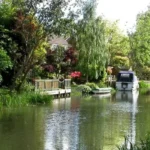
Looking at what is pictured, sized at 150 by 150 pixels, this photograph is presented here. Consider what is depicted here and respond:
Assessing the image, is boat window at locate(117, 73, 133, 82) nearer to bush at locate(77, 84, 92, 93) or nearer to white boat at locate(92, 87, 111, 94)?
white boat at locate(92, 87, 111, 94)

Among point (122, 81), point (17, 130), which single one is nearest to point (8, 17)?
point (17, 130)

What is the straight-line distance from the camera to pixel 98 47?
4669cm

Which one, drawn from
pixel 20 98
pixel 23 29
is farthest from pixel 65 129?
A: pixel 23 29

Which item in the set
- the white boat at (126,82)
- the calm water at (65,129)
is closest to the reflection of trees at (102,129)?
the calm water at (65,129)

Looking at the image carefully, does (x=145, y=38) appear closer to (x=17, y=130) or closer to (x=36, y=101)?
(x=36, y=101)

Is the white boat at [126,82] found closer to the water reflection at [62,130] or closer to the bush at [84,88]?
the bush at [84,88]

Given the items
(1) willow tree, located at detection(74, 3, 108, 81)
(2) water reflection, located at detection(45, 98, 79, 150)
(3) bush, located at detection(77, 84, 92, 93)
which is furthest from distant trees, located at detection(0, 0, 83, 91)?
(1) willow tree, located at detection(74, 3, 108, 81)

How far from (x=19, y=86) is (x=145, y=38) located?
43.3 metres

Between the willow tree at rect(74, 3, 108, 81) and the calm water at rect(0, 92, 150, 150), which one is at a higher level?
the willow tree at rect(74, 3, 108, 81)

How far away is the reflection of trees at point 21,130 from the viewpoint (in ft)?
44.7

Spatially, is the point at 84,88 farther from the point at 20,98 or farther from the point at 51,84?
the point at 20,98

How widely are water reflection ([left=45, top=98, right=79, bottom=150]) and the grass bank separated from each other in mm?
3141

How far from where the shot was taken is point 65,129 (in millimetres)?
17062

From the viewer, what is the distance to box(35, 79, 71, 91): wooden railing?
32947 mm
